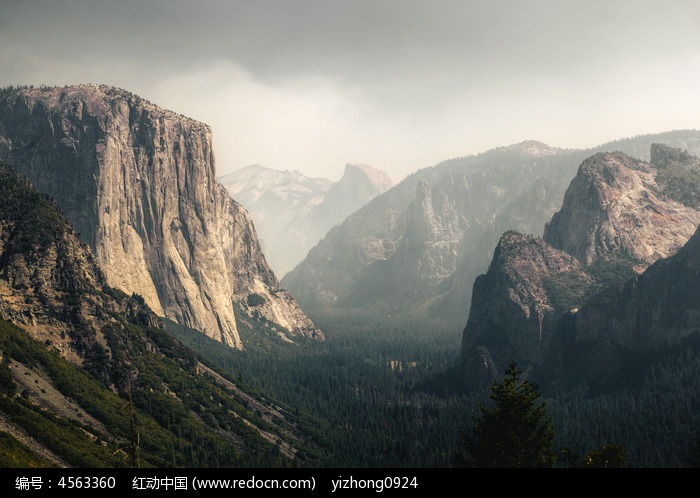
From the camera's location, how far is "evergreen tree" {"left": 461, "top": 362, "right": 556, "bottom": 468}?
8019 centimetres

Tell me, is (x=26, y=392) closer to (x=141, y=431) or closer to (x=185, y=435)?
(x=141, y=431)

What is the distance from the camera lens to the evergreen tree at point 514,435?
8019cm

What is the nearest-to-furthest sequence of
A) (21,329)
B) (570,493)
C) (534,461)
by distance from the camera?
(570,493) → (534,461) → (21,329)

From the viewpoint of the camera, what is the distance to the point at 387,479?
61.0m

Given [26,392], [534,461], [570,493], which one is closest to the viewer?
[570,493]

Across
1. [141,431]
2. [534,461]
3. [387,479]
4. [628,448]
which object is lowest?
[628,448]

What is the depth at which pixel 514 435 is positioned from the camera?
265ft

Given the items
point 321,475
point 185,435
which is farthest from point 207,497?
point 185,435

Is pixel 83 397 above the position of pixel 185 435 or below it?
above

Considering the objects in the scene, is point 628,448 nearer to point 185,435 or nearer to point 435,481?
point 185,435

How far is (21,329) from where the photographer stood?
19075 centimetres

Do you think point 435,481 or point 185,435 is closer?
point 435,481

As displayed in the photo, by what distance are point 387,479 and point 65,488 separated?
1089 inches

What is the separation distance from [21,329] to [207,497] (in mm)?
151537
